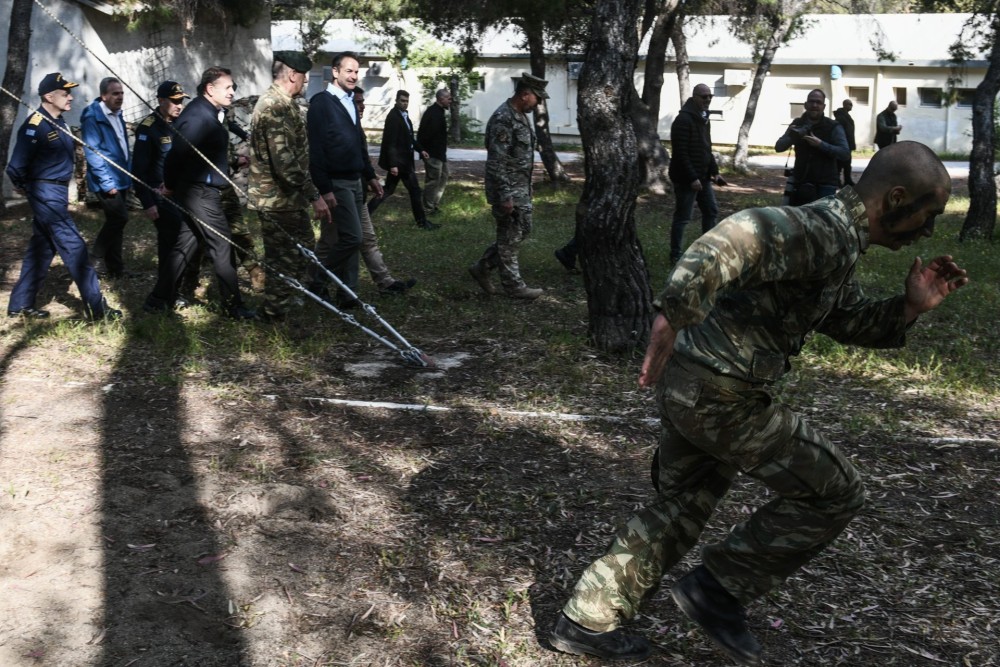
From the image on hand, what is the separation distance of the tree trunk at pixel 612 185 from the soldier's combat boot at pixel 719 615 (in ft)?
11.9

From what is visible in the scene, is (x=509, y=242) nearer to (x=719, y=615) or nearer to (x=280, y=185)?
(x=280, y=185)

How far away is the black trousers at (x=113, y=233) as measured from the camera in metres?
9.52

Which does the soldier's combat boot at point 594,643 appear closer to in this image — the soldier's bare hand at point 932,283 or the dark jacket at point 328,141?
the soldier's bare hand at point 932,283

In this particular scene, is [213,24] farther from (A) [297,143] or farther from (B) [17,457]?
(B) [17,457]

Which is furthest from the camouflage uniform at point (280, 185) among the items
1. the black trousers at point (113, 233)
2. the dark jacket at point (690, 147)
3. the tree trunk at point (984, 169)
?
the tree trunk at point (984, 169)

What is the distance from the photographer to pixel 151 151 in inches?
328

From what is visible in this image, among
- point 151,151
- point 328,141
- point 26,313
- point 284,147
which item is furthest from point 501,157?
point 26,313

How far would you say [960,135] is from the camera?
30938 millimetres

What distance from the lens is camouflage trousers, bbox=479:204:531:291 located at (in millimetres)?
8820

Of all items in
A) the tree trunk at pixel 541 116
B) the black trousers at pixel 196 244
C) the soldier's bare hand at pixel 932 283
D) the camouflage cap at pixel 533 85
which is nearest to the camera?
the soldier's bare hand at pixel 932 283

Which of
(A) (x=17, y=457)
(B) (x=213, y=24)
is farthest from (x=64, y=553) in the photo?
(B) (x=213, y=24)

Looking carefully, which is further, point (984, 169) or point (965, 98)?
point (965, 98)

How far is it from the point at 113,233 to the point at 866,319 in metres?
7.88

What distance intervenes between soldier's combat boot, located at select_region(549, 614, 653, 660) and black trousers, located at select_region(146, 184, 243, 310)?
16.2 feet
